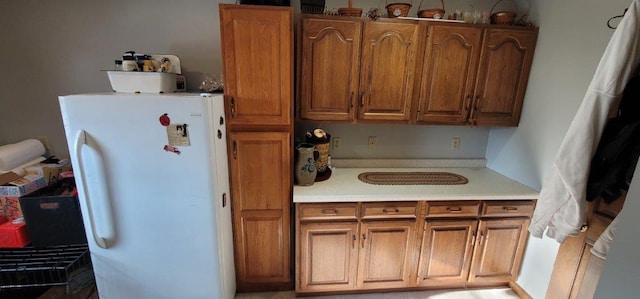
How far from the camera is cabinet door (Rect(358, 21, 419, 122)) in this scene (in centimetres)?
183

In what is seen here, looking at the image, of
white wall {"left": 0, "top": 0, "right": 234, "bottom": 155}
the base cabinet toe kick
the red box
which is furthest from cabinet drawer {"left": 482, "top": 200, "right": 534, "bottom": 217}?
the red box

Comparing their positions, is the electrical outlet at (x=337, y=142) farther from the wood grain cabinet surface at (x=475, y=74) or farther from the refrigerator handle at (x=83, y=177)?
the refrigerator handle at (x=83, y=177)

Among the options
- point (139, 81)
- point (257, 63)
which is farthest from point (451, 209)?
point (139, 81)

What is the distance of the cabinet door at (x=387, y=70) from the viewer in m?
1.83

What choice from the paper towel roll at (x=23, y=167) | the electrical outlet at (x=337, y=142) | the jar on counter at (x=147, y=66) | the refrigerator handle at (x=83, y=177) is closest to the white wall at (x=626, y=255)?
the electrical outlet at (x=337, y=142)

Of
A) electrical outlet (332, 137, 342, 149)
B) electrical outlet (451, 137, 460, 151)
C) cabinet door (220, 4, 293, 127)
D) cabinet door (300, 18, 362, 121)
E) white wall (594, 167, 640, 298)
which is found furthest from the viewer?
electrical outlet (451, 137, 460, 151)

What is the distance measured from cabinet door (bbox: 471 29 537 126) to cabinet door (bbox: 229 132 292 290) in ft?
4.91

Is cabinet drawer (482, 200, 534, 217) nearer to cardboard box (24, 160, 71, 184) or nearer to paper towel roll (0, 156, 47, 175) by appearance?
cardboard box (24, 160, 71, 184)

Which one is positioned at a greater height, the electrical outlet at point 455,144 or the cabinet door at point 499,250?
the electrical outlet at point 455,144

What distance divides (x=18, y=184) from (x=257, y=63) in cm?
172

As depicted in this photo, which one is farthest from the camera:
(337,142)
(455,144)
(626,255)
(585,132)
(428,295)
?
(455,144)

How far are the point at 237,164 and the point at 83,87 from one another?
54.1 inches

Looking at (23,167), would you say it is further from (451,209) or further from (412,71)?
(451,209)

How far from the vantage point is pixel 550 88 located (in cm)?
182
